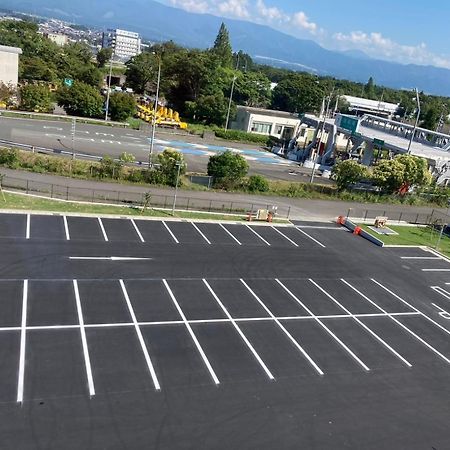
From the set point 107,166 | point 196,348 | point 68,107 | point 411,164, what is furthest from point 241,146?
point 196,348

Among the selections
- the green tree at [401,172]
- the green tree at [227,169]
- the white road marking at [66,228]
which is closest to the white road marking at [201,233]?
the white road marking at [66,228]

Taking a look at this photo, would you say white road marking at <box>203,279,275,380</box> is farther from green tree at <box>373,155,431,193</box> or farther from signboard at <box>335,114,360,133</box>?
signboard at <box>335,114,360,133</box>

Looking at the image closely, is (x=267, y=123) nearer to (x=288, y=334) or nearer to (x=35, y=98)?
(x=35, y=98)

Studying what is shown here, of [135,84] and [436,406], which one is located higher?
[135,84]

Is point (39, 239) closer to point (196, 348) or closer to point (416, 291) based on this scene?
point (196, 348)

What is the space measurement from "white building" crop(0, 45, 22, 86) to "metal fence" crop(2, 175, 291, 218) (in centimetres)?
3678

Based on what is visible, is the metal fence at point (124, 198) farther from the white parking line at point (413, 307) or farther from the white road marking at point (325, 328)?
the white road marking at point (325, 328)

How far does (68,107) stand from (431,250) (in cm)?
4708

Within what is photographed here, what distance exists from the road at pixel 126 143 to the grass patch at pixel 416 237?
1503cm

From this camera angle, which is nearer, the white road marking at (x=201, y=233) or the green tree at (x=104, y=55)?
the white road marking at (x=201, y=233)

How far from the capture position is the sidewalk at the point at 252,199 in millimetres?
34969

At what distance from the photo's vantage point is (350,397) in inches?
626

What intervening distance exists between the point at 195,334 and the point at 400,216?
27881 millimetres

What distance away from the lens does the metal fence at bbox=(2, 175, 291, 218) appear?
106ft
